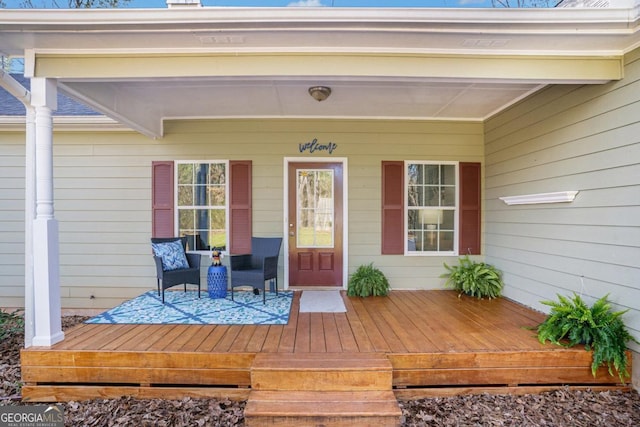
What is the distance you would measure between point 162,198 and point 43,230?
2.05m

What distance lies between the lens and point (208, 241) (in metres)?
4.89

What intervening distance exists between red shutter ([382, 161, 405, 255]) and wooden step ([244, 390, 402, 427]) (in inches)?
105

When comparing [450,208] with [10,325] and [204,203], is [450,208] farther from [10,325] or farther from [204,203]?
[10,325]

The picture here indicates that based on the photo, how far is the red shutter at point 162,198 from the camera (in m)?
4.81

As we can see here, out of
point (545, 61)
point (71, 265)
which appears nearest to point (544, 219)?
point (545, 61)

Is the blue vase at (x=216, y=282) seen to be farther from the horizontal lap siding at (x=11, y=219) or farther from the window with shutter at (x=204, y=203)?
the horizontal lap siding at (x=11, y=219)

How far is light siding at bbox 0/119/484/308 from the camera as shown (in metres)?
4.75

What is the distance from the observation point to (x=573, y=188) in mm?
3330

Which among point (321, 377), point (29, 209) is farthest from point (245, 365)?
point (29, 209)

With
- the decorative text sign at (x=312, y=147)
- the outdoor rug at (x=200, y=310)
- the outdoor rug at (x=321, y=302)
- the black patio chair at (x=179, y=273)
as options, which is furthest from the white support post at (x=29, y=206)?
the decorative text sign at (x=312, y=147)

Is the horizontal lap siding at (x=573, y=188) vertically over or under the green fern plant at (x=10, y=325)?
over

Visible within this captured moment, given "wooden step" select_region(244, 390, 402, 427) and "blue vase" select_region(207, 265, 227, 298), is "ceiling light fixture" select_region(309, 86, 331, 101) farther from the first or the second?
"wooden step" select_region(244, 390, 402, 427)

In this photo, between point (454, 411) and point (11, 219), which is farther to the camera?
point (11, 219)

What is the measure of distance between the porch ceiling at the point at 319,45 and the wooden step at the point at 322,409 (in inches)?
102
